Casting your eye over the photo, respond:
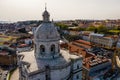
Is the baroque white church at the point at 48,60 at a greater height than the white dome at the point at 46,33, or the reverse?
the white dome at the point at 46,33

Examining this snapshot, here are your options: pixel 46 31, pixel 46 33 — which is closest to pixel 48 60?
pixel 46 33

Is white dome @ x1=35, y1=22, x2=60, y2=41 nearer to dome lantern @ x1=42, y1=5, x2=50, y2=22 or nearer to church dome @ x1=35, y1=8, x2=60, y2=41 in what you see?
church dome @ x1=35, y1=8, x2=60, y2=41

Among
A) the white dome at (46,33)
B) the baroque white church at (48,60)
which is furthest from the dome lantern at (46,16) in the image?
the white dome at (46,33)

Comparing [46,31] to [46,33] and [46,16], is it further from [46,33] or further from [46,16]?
[46,16]

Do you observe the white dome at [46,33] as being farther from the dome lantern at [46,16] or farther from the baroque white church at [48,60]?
the dome lantern at [46,16]

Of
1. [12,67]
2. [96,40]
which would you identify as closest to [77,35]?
[96,40]

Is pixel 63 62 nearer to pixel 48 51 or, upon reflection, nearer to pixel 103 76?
pixel 48 51

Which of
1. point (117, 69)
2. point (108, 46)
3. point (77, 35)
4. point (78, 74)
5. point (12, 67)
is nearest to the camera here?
point (78, 74)

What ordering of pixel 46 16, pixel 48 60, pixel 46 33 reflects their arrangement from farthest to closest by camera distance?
pixel 46 16 → pixel 48 60 → pixel 46 33
